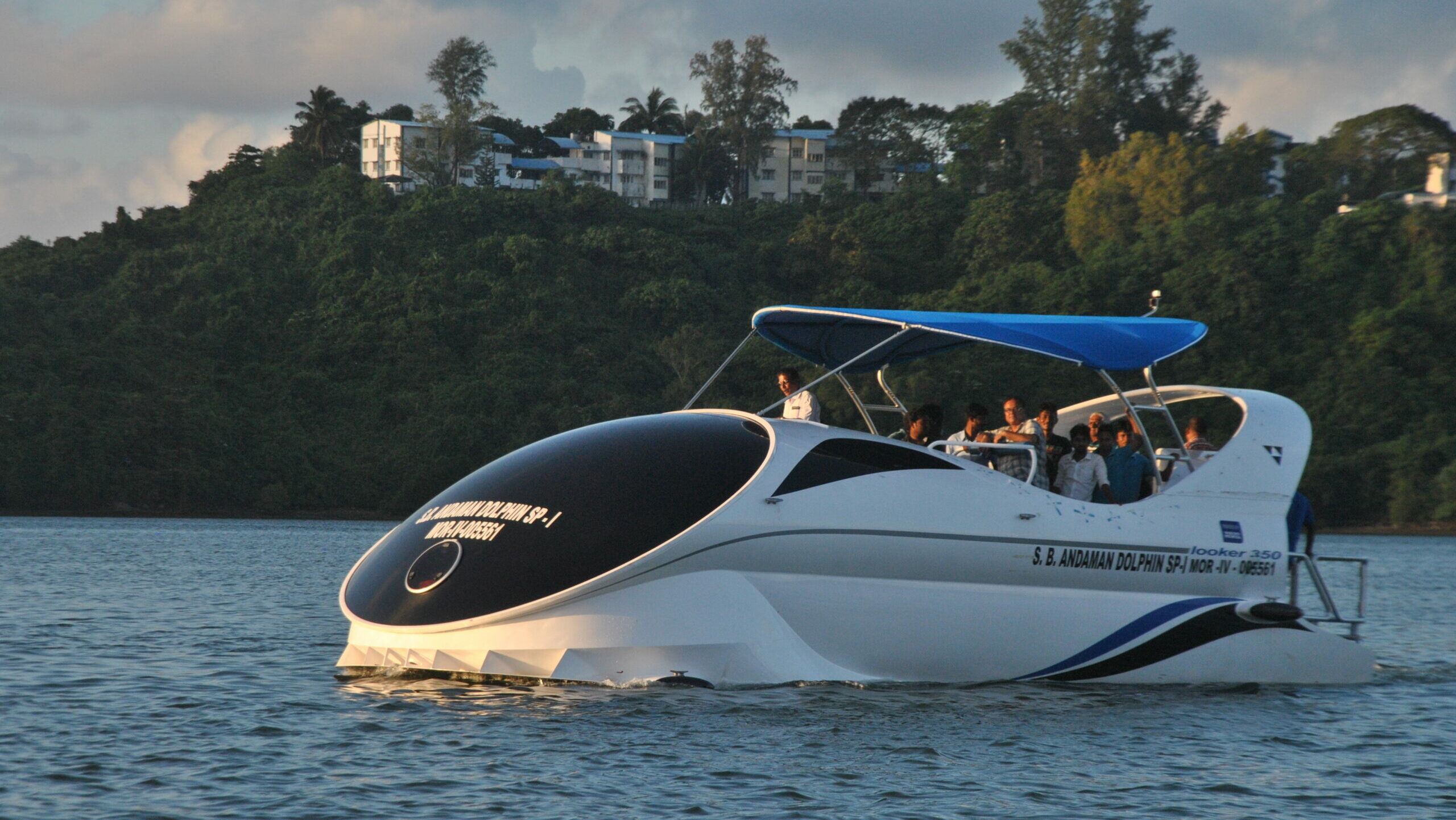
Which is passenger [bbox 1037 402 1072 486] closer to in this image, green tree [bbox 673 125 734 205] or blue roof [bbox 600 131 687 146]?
green tree [bbox 673 125 734 205]

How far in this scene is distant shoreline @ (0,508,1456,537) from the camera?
5394 cm

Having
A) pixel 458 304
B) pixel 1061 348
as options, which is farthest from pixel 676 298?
pixel 1061 348

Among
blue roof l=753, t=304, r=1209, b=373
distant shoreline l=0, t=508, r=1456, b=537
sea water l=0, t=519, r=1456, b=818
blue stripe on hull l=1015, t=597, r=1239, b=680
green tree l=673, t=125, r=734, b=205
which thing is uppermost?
green tree l=673, t=125, r=734, b=205

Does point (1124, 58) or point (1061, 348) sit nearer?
point (1061, 348)

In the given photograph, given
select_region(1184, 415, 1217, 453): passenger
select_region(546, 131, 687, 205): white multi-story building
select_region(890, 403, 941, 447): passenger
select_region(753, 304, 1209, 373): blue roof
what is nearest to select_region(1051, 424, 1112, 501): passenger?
select_region(753, 304, 1209, 373): blue roof

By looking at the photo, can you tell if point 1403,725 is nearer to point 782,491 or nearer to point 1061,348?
point 1061,348

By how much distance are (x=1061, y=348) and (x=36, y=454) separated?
168 ft

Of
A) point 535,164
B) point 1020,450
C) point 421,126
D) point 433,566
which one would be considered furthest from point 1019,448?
point 535,164

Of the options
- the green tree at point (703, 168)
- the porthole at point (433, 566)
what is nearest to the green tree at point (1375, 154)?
the green tree at point (703, 168)

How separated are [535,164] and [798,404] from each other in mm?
101838

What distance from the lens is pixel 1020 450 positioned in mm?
11602

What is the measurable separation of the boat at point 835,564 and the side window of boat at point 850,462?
1cm

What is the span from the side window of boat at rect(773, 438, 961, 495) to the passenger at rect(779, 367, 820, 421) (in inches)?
37.6

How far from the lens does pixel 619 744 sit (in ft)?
28.7
